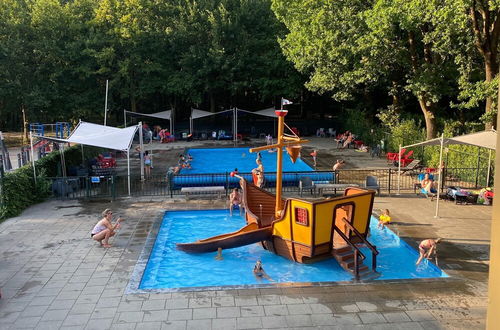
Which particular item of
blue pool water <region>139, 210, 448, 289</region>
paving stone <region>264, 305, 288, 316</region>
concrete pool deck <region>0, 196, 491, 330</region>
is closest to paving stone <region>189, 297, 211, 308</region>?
concrete pool deck <region>0, 196, 491, 330</region>

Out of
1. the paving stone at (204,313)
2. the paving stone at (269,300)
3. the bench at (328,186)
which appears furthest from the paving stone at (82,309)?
the bench at (328,186)

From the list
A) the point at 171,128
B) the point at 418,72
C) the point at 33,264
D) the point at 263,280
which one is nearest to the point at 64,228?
the point at 33,264

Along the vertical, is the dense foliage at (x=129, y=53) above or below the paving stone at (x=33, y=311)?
above

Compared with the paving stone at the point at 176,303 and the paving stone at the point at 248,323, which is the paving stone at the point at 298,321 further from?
the paving stone at the point at 176,303

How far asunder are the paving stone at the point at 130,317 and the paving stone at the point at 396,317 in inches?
183

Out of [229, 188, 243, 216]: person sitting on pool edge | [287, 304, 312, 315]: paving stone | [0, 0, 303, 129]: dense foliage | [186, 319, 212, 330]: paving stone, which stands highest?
[0, 0, 303, 129]: dense foliage

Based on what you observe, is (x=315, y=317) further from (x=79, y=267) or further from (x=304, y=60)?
(x=304, y=60)

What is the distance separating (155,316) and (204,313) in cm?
93

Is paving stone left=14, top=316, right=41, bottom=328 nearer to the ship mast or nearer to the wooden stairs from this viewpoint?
the ship mast

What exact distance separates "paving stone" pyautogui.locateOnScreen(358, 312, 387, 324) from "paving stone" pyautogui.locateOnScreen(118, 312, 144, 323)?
13.7 ft

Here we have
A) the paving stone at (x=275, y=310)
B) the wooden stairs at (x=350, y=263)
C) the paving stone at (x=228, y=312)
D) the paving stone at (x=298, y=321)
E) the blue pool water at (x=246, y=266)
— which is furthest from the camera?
the blue pool water at (x=246, y=266)

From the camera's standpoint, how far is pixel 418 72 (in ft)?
77.5

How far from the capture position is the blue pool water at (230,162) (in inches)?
1016

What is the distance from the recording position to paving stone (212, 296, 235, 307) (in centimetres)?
893
